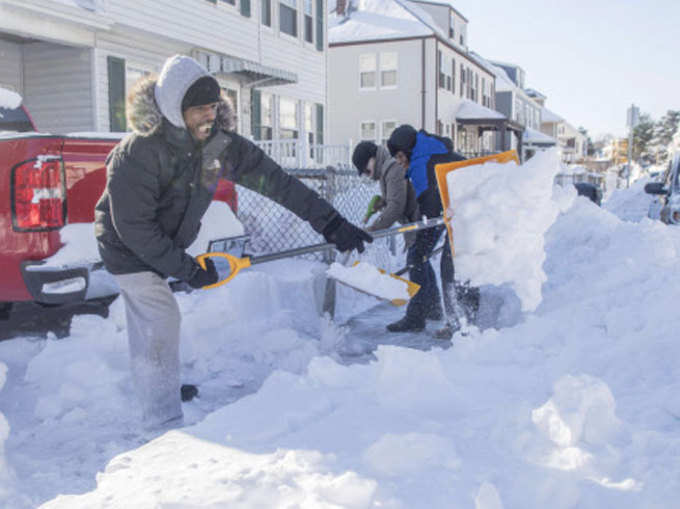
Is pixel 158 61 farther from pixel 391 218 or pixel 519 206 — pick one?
pixel 519 206

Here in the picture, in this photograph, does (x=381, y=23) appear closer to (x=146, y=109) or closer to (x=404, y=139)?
(x=404, y=139)

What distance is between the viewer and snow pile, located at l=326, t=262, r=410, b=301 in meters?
4.73

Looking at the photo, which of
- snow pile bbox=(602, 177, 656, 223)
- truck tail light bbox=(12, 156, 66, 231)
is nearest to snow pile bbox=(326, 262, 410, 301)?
truck tail light bbox=(12, 156, 66, 231)

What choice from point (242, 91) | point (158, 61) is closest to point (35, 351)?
point (158, 61)

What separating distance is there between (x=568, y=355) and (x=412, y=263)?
6.55 feet

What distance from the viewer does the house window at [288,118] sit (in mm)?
17219

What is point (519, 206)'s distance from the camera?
4484mm

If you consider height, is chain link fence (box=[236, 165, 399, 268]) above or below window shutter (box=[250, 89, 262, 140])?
below

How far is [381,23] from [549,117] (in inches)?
1500

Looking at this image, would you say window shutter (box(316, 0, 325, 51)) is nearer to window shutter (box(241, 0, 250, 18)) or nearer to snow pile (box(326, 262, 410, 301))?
window shutter (box(241, 0, 250, 18))

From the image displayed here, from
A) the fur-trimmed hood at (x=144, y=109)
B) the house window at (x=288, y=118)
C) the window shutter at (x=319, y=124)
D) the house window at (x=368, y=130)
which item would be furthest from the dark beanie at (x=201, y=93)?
the house window at (x=368, y=130)

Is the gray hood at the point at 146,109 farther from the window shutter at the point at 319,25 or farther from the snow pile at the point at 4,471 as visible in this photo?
the window shutter at the point at 319,25

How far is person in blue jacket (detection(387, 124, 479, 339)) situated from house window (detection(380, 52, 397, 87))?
73.1 ft

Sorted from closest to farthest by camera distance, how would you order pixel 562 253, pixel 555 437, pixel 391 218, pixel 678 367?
pixel 555 437 < pixel 678 367 < pixel 391 218 < pixel 562 253
